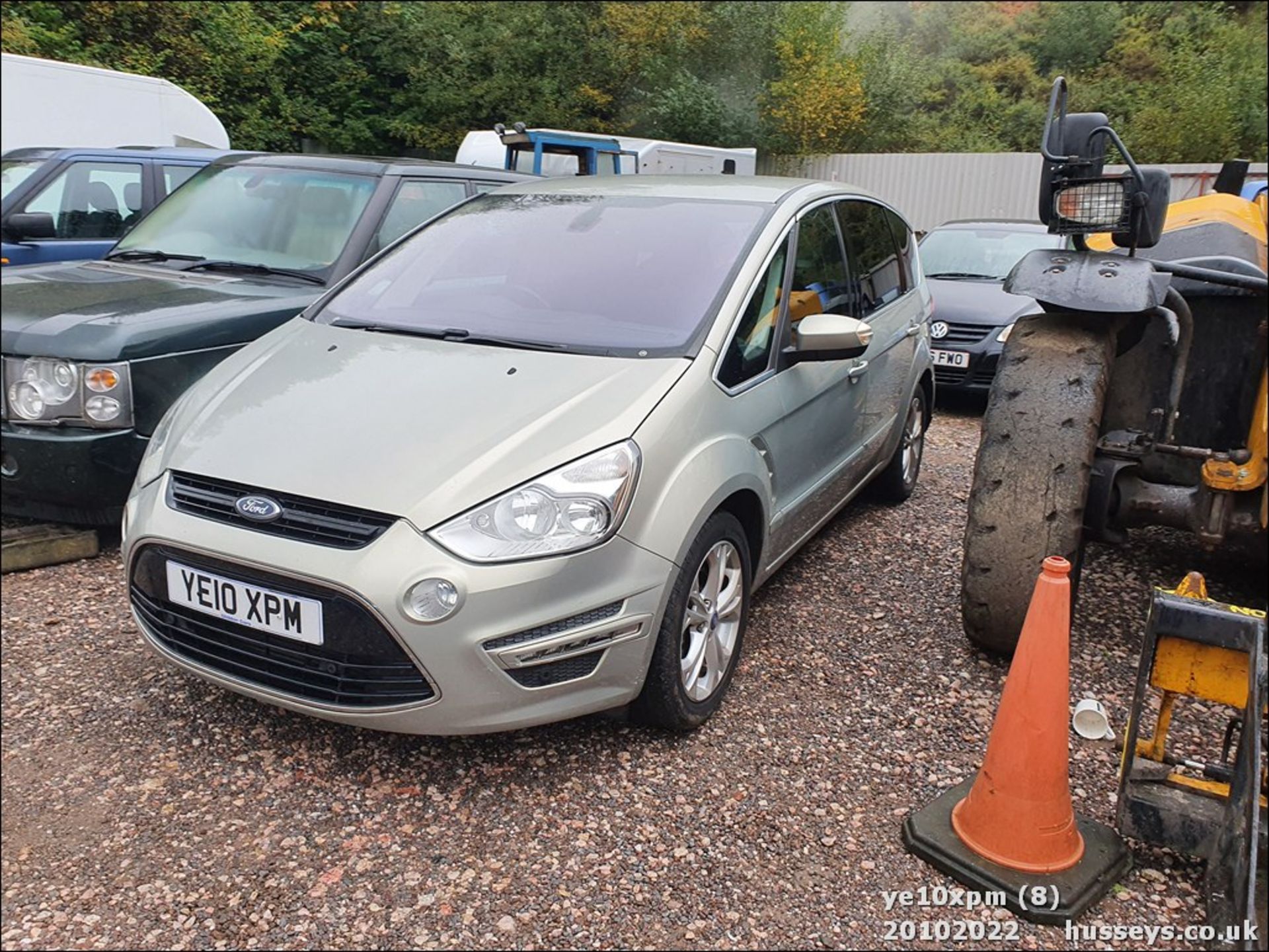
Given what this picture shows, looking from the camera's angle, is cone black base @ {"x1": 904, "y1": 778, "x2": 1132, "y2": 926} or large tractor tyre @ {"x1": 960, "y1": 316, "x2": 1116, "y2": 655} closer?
cone black base @ {"x1": 904, "y1": 778, "x2": 1132, "y2": 926}

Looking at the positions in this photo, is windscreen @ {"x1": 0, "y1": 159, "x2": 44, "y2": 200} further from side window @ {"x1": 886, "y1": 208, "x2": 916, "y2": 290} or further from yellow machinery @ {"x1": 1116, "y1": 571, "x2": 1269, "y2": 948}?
yellow machinery @ {"x1": 1116, "y1": 571, "x2": 1269, "y2": 948}

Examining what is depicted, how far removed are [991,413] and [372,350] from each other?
2095 mm

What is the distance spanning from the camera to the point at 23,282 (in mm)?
4469

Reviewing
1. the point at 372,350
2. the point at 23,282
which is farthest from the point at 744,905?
the point at 23,282

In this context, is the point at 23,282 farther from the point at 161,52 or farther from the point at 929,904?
the point at 161,52

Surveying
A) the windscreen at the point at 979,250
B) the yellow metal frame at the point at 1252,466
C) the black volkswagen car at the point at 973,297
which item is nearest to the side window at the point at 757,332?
the yellow metal frame at the point at 1252,466

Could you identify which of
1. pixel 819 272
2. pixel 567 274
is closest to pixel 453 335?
pixel 567 274

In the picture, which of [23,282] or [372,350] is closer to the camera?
[372,350]

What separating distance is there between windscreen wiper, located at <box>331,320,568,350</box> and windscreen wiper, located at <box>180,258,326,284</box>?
1344mm

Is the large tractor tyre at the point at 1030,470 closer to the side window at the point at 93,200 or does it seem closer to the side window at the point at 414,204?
the side window at the point at 414,204

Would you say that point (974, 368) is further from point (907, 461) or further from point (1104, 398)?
point (1104, 398)

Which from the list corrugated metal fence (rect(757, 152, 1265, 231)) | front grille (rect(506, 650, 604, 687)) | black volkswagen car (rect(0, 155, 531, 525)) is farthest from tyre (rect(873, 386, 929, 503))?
corrugated metal fence (rect(757, 152, 1265, 231))

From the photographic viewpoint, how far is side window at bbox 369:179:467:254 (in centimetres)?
496

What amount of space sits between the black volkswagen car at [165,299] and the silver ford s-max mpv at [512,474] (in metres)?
0.42
